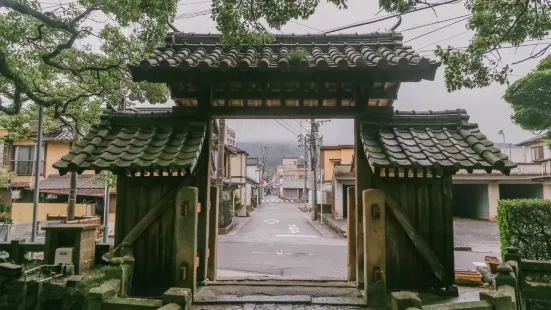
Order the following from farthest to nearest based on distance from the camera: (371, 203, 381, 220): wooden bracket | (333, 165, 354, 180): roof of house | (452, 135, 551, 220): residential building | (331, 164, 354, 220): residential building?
(331, 164, 354, 220): residential building
(333, 165, 354, 180): roof of house
(452, 135, 551, 220): residential building
(371, 203, 381, 220): wooden bracket

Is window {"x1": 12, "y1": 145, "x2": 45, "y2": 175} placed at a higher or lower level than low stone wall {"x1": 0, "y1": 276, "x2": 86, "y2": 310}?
higher

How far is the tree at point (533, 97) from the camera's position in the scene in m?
14.8

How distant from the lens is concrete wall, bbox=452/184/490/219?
1215 inches

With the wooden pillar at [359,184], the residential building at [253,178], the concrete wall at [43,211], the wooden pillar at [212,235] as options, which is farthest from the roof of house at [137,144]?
the residential building at [253,178]

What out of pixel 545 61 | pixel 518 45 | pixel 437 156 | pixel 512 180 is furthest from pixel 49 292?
pixel 512 180

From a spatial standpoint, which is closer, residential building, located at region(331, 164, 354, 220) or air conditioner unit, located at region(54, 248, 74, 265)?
air conditioner unit, located at region(54, 248, 74, 265)

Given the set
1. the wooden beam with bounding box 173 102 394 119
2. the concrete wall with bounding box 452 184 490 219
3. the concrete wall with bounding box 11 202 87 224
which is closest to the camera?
the wooden beam with bounding box 173 102 394 119

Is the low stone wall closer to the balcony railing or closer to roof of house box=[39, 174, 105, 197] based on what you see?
roof of house box=[39, 174, 105, 197]

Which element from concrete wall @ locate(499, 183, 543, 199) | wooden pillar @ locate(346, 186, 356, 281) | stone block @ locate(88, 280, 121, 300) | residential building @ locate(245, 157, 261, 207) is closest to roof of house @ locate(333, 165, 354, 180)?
concrete wall @ locate(499, 183, 543, 199)

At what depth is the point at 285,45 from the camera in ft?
22.6

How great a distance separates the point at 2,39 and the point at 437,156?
1234 cm

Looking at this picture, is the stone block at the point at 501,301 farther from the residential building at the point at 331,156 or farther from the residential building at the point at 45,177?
the residential building at the point at 331,156

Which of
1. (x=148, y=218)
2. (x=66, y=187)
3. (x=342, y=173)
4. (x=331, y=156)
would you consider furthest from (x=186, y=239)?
(x=331, y=156)

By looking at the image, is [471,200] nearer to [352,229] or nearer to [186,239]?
[352,229]
